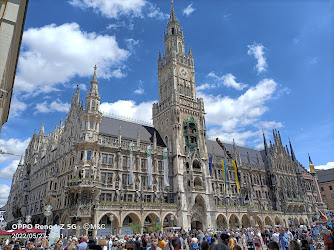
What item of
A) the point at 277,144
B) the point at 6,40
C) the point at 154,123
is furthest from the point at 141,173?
the point at 277,144

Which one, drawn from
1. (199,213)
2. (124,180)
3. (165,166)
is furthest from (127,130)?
(199,213)

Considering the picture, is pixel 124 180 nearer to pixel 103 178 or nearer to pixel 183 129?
pixel 103 178

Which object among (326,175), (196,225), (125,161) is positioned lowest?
(196,225)

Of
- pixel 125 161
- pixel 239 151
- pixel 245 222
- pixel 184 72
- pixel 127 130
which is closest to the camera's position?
pixel 125 161

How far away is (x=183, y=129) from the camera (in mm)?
54156

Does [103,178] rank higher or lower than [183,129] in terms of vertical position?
lower

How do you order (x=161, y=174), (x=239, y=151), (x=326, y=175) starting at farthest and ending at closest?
(x=326, y=175), (x=239, y=151), (x=161, y=174)

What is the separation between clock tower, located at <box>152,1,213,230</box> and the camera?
48.2 m

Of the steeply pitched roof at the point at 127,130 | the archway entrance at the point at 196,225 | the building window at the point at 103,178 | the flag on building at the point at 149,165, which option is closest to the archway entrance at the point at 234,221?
the archway entrance at the point at 196,225

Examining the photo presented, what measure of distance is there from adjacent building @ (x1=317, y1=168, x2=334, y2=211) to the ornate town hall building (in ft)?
64.5

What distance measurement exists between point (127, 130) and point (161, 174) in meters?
11.8

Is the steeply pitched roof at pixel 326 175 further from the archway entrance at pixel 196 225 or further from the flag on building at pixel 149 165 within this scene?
the flag on building at pixel 149 165

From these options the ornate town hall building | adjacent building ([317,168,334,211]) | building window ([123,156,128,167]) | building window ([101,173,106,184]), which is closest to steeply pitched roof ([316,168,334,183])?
adjacent building ([317,168,334,211])

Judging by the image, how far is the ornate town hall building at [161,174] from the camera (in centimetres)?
4056
